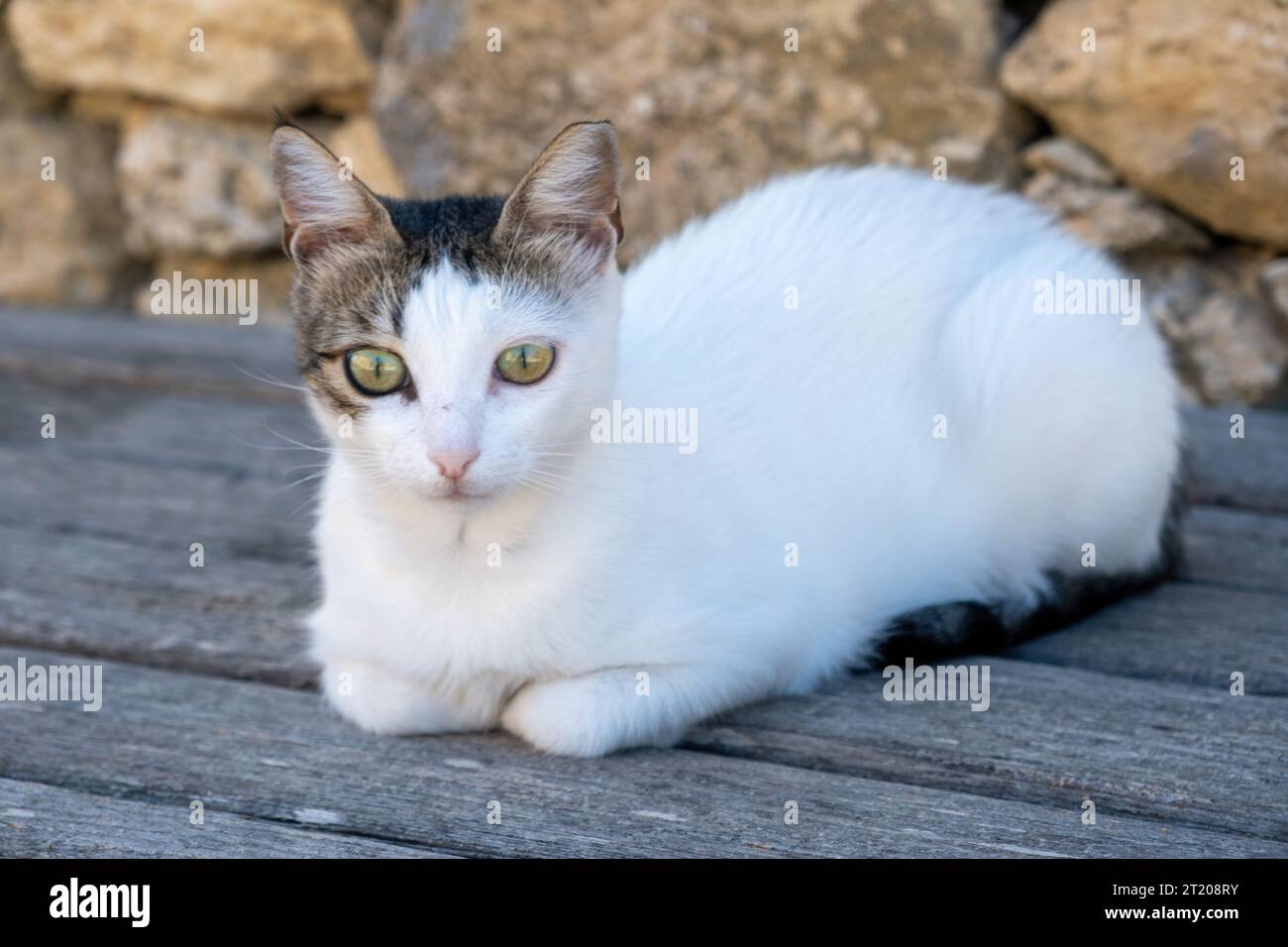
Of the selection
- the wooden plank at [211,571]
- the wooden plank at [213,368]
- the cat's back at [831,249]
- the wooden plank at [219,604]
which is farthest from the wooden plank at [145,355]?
the cat's back at [831,249]

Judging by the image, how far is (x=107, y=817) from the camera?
6.66ft

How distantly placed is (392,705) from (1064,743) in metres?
1.05

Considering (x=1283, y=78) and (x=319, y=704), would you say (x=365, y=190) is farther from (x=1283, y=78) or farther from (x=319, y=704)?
(x=1283, y=78)

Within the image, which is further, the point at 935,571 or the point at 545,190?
the point at 935,571

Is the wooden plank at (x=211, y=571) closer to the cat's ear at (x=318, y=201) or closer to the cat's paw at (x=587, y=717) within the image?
the cat's paw at (x=587, y=717)

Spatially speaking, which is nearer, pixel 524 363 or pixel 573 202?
pixel 524 363

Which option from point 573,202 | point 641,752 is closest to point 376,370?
point 573,202

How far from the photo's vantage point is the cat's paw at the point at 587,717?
7.24ft

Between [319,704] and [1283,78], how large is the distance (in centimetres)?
254

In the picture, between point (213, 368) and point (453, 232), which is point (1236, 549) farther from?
point (213, 368)

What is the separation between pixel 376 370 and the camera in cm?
210
